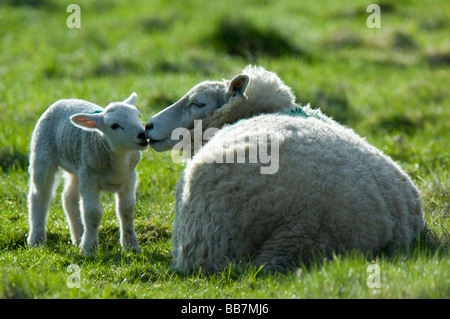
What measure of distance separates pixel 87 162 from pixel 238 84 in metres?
1.33

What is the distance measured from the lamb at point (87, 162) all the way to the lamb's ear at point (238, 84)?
791 mm

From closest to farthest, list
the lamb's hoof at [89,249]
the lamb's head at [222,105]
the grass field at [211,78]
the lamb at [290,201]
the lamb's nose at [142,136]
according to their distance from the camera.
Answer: the grass field at [211,78], the lamb at [290,201], the lamb's nose at [142,136], the lamb's hoof at [89,249], the lamb's head at [222,105]

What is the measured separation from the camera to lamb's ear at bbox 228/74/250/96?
4.96 metres

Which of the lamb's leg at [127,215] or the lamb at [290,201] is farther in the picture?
the lamb's leg at [127,215]

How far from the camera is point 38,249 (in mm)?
4797

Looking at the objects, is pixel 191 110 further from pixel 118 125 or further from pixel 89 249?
pixel 89 249

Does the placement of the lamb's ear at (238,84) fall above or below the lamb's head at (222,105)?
above

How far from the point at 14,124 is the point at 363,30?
26.6 ft

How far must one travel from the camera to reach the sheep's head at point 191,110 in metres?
5.04

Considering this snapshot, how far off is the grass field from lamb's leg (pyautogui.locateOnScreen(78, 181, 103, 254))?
0.13 meters

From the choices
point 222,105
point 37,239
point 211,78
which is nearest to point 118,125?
point 222,105

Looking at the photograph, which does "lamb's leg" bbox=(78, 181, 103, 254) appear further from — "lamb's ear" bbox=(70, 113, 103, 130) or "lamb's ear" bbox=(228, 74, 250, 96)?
"lamb's ear" bbox=(228, 74, 250, 96)

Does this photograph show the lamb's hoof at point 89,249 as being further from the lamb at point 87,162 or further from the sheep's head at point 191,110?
the sheep's head at point 191,110

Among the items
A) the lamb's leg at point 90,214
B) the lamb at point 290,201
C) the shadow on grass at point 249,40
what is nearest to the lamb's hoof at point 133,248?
the lamb's leg at point 90,214
